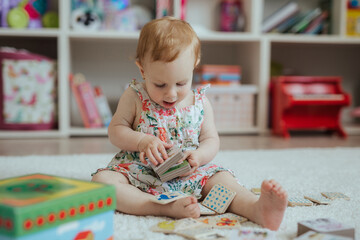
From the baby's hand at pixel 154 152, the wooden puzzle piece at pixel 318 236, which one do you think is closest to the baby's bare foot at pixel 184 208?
the baby's hand at pixel 154 152

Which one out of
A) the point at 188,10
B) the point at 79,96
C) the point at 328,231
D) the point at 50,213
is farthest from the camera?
the point at 188,10

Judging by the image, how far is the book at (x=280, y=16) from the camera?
2422 millimetres

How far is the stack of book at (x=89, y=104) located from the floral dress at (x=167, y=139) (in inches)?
50.6

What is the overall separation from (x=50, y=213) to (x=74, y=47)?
2.15 m

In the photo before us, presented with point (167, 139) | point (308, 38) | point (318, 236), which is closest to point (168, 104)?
point (167, 139)

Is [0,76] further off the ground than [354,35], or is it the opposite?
[354,35]

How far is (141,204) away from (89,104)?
1531mm

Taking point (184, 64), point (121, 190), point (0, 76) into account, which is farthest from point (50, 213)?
point (0, 76)

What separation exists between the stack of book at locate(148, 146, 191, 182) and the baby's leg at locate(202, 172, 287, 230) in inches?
4.8

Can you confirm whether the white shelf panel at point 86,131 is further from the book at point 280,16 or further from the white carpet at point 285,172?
the book at point 280,16

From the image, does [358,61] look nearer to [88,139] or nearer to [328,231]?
[88,139]

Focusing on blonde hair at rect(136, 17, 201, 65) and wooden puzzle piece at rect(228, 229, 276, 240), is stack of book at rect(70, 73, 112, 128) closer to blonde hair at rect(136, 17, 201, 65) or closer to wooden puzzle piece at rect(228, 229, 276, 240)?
blonde hair at rect(136, 17, 201, 65)

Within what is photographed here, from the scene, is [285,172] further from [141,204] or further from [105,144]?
[105,144]

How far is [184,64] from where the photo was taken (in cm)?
A: 85
